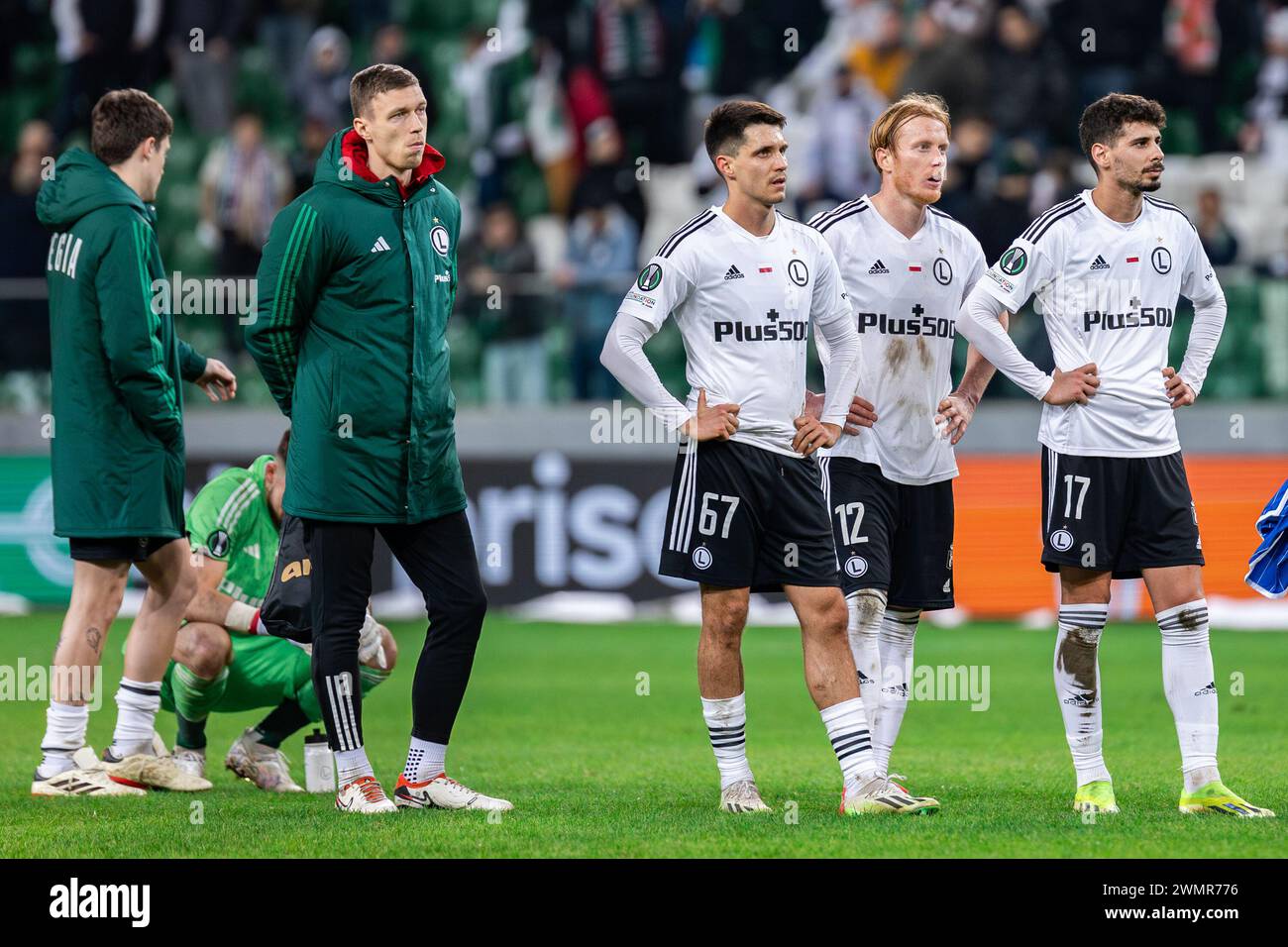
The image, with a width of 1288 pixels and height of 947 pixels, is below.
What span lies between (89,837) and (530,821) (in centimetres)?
155

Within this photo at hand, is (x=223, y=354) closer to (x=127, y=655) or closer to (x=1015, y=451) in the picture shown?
(x=1015, y=451)

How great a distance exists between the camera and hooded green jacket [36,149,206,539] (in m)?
7.48

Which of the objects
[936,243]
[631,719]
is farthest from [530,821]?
[631,719]

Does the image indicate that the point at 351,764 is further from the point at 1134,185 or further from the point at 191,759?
the point at 1134,185

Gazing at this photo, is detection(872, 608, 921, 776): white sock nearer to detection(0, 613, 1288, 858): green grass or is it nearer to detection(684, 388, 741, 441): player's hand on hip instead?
detection(0, 613, 1288, 858): green grass

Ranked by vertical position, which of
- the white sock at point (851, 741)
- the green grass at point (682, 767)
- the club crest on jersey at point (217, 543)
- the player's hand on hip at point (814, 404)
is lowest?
the green grass at point (682, 767)

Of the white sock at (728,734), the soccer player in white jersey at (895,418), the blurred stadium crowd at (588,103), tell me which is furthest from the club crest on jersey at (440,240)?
the blurred stadium crowd at (588,103)

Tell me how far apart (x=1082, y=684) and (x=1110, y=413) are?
3.48 ft

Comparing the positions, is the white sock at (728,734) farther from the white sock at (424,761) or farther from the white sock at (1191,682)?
the white sock at (1191,682)

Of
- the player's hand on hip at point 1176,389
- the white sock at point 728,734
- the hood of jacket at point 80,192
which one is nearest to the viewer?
the white sock at point 728,734

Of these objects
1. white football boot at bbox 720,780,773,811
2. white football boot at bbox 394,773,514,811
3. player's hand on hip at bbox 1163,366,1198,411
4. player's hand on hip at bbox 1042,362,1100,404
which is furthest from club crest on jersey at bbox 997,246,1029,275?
white football boot at bbox 394,773,514,811

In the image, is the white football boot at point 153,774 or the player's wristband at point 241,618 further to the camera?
the player's wristband at point 241,618

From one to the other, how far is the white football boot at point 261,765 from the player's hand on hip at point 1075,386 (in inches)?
139

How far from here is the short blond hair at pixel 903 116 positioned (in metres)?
7.35
